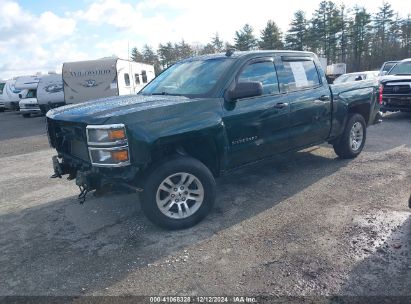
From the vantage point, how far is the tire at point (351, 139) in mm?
6391

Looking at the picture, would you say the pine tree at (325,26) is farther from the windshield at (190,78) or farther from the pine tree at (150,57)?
the windshield at (190,78)

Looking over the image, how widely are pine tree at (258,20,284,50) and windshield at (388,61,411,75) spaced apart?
41441mm

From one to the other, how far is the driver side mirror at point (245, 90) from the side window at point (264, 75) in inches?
14.9

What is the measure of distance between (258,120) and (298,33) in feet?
181

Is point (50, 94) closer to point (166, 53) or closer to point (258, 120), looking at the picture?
point (258, 120)

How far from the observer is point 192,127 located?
4.07m

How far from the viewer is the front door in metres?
4.50

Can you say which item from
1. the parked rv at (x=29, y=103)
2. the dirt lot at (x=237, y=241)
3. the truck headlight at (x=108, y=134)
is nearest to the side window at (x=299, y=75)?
the dirt lot at (x=237, y=241)

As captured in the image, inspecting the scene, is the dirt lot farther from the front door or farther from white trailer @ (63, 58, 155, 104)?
white trailer @ (63, 58, 155, 104)

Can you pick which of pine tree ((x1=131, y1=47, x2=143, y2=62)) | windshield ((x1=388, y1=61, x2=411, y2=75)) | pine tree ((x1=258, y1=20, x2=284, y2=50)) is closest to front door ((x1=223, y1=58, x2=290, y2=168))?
windshield ((x1=388, y1=61, x2=411, y2=75))

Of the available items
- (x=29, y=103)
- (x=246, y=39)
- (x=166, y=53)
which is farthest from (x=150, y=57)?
(x=29, y=103)

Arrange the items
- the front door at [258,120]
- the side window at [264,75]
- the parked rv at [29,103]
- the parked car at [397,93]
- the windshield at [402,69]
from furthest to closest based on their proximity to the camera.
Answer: the parked rv at [29,103]
the windshield at [402,69]
the parked car at [397,93]
the side window at [264,75]
the front door at [258,120]

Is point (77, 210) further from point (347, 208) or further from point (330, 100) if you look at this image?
point (330, 100)

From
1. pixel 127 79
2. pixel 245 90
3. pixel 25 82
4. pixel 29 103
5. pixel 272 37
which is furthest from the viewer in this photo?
pixel 272 37
